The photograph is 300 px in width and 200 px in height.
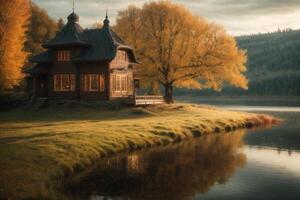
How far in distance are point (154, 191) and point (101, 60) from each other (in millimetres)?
34455

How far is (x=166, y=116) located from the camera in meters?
52.1

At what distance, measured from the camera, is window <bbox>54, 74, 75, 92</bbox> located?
2261 inches

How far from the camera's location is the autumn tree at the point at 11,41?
5162 cm

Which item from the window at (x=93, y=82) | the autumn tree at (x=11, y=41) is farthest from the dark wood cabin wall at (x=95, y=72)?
the autumn tree at (x=11, y=41)

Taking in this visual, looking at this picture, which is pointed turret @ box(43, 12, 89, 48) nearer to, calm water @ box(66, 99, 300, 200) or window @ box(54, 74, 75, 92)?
window @ box(54, 74, 75, 92)

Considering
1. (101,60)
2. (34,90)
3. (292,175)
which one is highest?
(101,60)

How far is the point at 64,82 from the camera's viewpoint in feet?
190

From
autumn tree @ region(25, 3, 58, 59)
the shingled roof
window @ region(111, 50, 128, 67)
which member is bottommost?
window @ region(111, 50, 128, 67)

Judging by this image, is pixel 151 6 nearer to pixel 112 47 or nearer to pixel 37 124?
pixel 112 47

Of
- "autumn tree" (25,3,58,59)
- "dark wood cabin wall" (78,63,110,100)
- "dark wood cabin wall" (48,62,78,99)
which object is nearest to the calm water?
"dark wood cabin wall" (78,63,110,100)

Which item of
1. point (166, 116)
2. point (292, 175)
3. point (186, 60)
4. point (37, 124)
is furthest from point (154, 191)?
point (186, 60)

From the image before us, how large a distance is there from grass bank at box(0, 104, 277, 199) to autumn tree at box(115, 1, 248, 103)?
25.8 feet

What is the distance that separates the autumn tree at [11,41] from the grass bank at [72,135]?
173 inches

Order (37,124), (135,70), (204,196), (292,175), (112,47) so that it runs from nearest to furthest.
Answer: (204,196) < (292,175) < (37,124) < (112,47) < (135,70)
